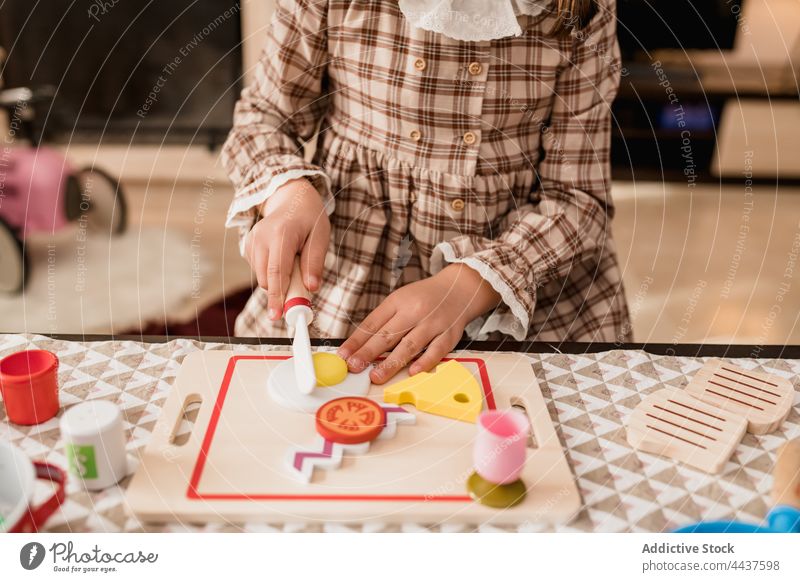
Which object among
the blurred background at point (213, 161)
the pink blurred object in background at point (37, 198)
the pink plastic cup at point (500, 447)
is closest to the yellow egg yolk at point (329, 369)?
the pink plastic cup at point (500, 447)

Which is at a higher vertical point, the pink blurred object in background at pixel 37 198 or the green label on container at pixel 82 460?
the green label on container at pixel 82 460

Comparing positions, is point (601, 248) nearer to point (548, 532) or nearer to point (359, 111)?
point (359, 111)

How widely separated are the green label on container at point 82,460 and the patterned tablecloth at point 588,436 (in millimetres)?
12

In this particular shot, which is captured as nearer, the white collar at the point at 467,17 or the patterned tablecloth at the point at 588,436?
the patterned tablecloth at the point at 588,436

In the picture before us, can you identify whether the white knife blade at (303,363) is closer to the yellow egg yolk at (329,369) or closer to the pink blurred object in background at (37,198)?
the yellow egg yolk at (329,369)

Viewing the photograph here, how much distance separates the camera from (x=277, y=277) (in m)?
0.64

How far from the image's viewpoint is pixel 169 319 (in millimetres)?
1588

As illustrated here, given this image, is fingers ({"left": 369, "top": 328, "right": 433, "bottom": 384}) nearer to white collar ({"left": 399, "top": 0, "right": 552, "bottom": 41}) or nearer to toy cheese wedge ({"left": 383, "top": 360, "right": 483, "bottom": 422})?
toy cheese wedge ({"left": 383, "top": 360, "right": 483, "bottom": 422})

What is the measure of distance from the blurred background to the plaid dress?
2.75 ft

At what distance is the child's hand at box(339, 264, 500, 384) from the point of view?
626 mm

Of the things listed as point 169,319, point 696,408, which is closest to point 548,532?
point 696,408

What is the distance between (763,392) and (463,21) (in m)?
0.45

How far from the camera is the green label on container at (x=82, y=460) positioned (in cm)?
48
